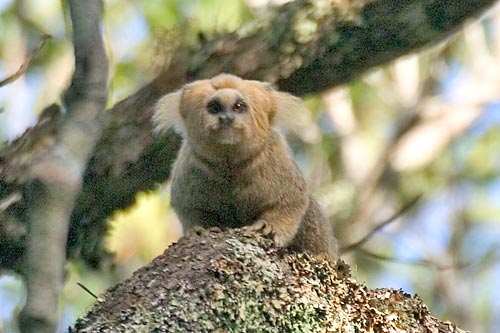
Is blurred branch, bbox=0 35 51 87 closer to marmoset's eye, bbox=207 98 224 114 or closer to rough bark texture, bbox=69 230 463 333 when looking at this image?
rough bark texture, bbox=69 230 463 333

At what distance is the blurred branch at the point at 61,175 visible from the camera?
190 centimetres

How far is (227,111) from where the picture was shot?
15.8ft

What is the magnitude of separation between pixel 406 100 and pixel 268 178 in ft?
25.3

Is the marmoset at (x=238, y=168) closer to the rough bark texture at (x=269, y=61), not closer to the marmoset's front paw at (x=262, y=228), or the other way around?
the marmoset's front paw at (x=262, y=228)

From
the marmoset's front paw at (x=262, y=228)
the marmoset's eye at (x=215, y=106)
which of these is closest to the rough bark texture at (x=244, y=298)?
the marmoset's front paw at (x=262, y=228)

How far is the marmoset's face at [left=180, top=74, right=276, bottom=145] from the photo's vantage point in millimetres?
4812

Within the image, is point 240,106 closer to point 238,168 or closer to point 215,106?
point 215,106

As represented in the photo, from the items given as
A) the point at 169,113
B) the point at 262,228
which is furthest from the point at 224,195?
the point at 169,113

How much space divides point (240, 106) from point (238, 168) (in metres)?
0.35

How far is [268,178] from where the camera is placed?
16.3 feet

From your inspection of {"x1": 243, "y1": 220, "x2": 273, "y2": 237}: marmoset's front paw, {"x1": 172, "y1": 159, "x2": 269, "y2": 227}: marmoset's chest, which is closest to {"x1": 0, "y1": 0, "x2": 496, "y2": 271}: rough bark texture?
{"x1": 172, "y1": 159, "x2": 269, "y2": 227}: marmoset's chest

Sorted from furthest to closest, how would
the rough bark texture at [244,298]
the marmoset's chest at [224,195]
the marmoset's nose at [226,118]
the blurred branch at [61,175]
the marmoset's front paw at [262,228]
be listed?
the marmoset's chest at [224,195]
the marmoset's nose at [226,118]
the marmoset's front paw at [262,228]
the rough bark texture at [244,298]
the blurred branch at [61,175]

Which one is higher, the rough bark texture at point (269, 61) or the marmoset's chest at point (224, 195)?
the rough bark texture at point (269, 61)

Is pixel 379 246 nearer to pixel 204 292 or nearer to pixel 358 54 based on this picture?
pixel 358 54
